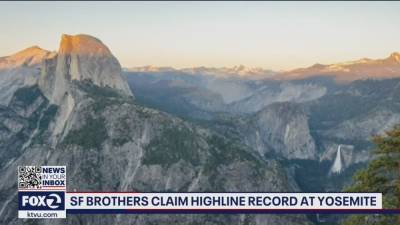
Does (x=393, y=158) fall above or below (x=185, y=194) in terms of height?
above

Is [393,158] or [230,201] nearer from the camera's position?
[393,158]

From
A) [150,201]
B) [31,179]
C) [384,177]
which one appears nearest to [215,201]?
[150,201]

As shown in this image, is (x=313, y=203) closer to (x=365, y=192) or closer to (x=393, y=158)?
(x=365, y=192)

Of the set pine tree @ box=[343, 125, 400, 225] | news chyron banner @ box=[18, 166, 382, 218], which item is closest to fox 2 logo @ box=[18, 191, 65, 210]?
news chyron banner @ box=[18, 166, 382, 218]

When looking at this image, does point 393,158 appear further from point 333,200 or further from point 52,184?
point 52,184

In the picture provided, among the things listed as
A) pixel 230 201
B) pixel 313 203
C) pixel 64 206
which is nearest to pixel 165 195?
pixel 230 201
